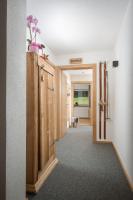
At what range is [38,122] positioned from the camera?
81.6 inches

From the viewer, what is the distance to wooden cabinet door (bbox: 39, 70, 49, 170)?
2123mm

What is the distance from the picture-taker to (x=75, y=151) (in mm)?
3512

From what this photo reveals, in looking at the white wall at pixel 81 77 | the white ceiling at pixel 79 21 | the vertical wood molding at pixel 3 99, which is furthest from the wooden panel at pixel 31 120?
the white wall at pixel 81 77

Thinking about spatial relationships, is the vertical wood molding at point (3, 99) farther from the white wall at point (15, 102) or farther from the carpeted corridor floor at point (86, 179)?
the carpeted corridor floor at point (86, 179)

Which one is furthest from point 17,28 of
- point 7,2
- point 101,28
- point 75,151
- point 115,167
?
point 75,151

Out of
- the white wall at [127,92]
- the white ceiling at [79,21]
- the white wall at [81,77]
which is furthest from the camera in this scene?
the white wall at [81,77]

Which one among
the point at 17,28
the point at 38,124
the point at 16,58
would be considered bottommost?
the point at 38,124

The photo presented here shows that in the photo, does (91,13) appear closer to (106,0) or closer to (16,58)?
(106,0)

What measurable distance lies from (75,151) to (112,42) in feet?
8.58

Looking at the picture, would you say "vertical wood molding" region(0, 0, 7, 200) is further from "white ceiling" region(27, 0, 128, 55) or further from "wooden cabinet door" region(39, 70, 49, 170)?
"white ceiling" region(27, 0, 128, 55)

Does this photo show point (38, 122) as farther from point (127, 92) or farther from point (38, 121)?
point (127, 92)

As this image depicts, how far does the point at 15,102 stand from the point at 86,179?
1595mm

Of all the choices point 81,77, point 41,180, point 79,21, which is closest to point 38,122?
point 41,180

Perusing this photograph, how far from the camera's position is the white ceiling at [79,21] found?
2248mm
